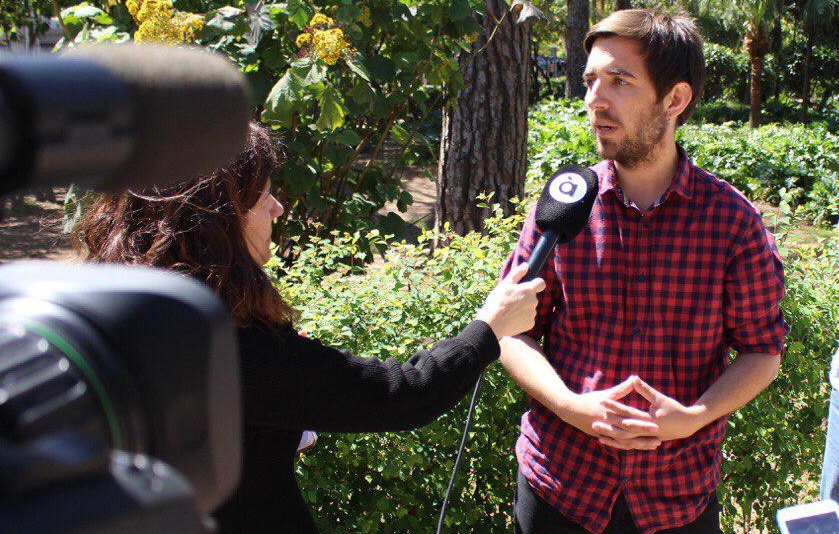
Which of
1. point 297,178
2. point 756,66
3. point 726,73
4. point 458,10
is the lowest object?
point 726,73

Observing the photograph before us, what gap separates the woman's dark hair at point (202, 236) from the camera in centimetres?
162

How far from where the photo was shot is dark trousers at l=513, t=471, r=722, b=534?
219 centimetres

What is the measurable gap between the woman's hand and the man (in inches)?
11.8

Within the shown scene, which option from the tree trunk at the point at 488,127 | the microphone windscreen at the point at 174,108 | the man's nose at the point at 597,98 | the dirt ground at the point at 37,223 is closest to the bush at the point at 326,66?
the tree trunk at the point at 488,127

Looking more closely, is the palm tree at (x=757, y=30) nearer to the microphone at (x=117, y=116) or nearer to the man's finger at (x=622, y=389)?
the man's finger at (x=622, y=389)

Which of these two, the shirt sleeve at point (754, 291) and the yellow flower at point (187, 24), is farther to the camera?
the yellow flower at point (187, 24)

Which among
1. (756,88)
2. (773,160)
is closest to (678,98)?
(773,160)

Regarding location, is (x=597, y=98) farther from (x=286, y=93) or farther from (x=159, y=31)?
(x=159, y=31)

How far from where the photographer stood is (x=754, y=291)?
2.12m

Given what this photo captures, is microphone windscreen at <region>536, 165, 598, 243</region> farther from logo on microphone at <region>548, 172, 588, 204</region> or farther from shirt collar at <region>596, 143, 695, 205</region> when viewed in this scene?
shirt collar at <region>596, 143, 695, 205</region>

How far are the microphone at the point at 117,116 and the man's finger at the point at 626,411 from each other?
1.46 meters

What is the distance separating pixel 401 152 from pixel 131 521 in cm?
416

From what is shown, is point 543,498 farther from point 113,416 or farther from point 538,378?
point 113,416

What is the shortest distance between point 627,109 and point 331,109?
68.8 inches
